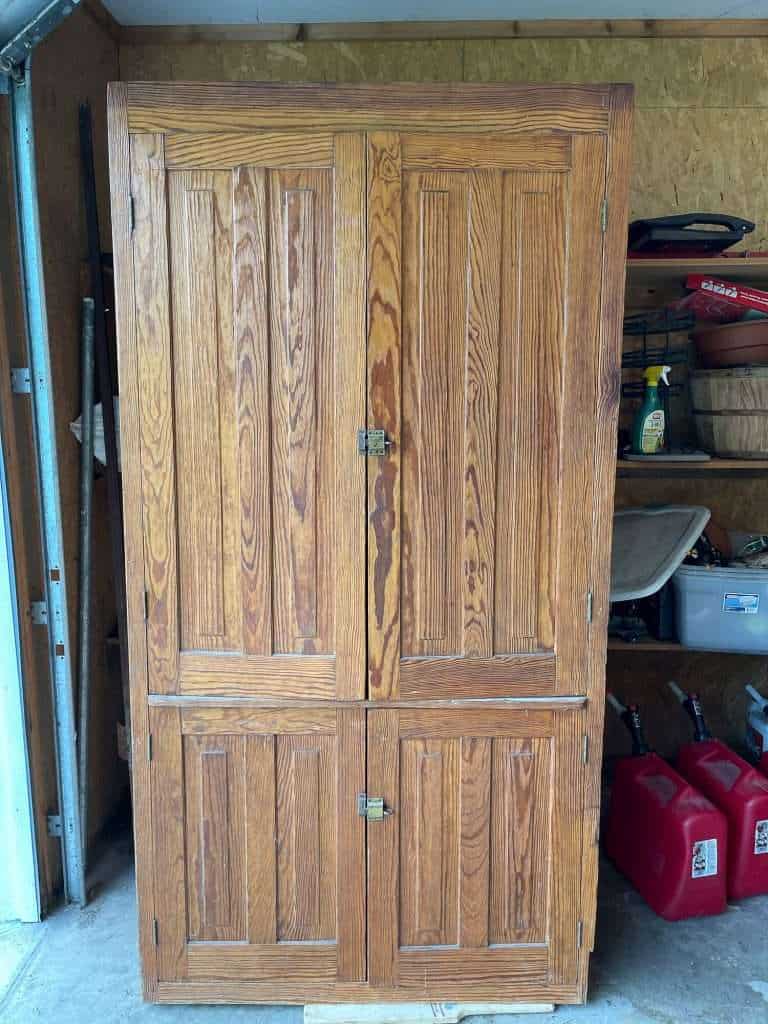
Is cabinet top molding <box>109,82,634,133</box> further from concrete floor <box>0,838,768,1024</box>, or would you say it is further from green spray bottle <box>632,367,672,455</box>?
concrete floor <box>0,838,768,1024</box>

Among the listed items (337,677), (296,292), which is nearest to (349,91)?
(296,292)

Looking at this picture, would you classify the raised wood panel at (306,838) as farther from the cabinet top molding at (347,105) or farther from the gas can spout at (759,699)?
the gas can spout at (759,699)

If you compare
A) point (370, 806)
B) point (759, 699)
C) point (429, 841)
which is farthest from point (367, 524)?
point (759, 699)

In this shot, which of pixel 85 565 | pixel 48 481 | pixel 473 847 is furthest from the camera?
pixel 85 565

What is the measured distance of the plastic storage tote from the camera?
2.28 m

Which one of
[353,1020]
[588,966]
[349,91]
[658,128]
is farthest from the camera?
[658,128]

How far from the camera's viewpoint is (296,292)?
63.6 inches

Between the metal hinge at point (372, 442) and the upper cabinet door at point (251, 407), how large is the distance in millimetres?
23

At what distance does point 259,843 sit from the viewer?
1772mm

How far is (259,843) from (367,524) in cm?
79

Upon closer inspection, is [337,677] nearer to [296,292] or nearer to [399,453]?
[399,453]

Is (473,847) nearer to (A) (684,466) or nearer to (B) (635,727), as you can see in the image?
(B) (635,727)

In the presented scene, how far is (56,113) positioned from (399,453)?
144 cm

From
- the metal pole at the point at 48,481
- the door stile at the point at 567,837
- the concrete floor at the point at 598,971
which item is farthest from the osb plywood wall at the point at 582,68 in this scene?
the concrete floor at the point at 598,971
